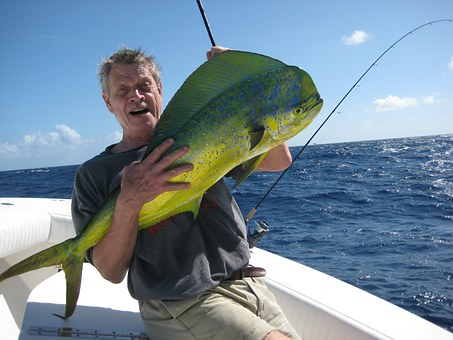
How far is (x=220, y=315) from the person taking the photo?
1.86 metres

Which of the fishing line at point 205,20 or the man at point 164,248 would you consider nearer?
the man at point 164,248

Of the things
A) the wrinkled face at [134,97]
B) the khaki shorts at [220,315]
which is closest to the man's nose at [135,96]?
the wrinkled face at [134,97]

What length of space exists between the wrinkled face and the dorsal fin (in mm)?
752

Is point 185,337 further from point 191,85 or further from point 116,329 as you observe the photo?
point 191,85

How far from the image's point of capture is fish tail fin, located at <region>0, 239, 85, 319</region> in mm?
1564

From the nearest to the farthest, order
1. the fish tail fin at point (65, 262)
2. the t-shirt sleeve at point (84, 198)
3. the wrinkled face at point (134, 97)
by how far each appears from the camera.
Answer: the fish tail fin at point (65, 262)
the t-shirt sleeve at point (84, 198)
the wrinkled face at point (134, 97)

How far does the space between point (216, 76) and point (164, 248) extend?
3.12 feet

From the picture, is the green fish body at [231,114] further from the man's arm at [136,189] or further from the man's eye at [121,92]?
the man's eye at [121,92]

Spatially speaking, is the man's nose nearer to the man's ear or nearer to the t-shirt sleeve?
the man's ear

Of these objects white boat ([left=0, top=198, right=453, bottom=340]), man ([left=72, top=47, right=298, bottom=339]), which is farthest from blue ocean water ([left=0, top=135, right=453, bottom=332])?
man ([left=72, top=47, right=298, bottom=339])

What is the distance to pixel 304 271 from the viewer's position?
318cm

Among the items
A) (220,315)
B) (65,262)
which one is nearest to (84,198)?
(65,262)

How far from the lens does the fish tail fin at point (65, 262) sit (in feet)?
5.13

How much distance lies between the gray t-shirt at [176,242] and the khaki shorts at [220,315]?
9 centimetres
